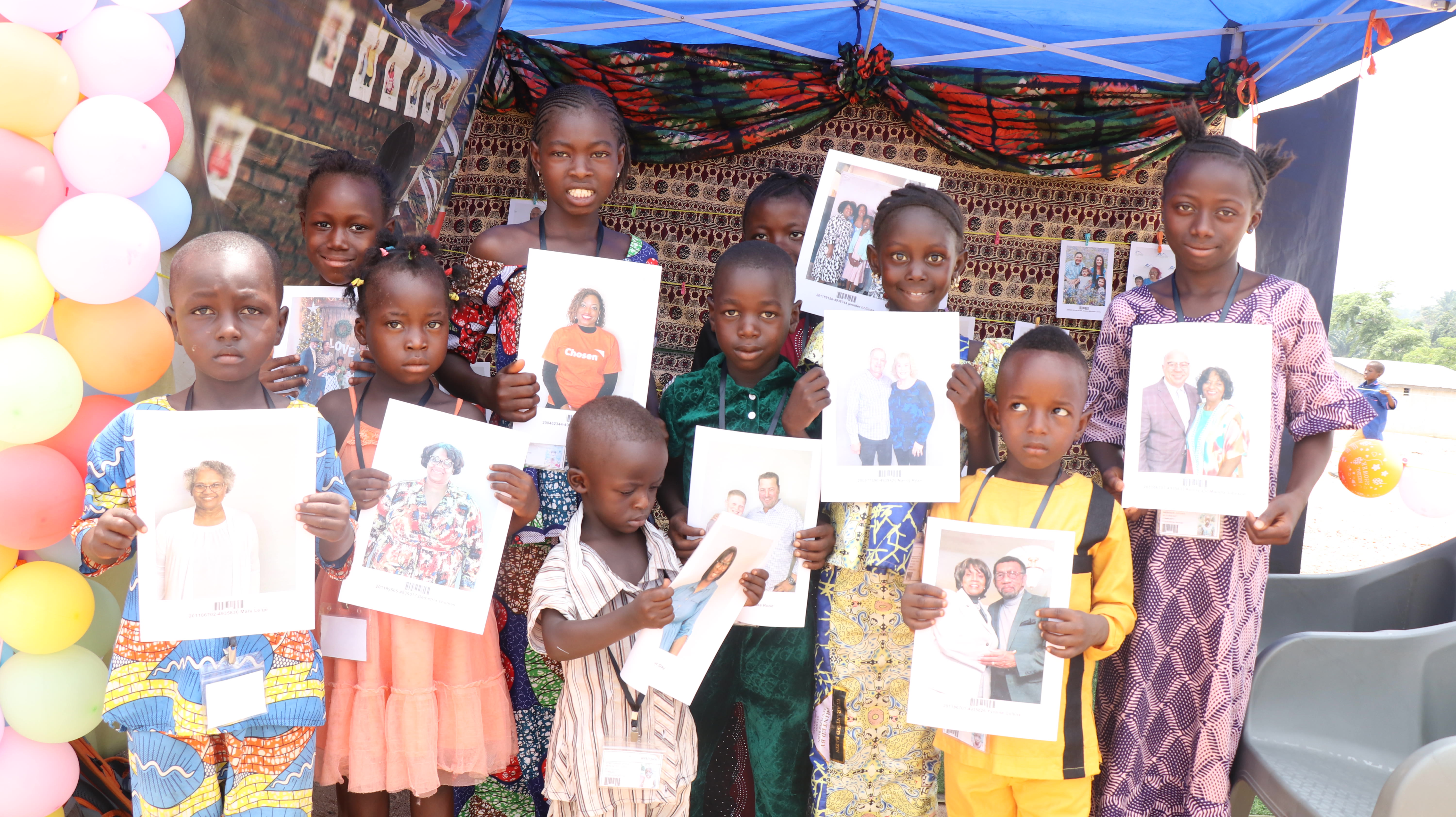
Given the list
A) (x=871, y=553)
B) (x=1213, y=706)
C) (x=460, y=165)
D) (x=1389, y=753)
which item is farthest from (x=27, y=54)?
(x=1389, y=753)

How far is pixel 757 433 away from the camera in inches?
93.7

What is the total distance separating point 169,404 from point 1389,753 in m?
3.88

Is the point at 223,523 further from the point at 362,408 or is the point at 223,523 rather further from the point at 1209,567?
the point at 1209,567

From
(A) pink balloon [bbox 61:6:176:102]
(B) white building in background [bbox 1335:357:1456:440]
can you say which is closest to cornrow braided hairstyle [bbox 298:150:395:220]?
(A) pink balloon [bbox 61:6:176:102]

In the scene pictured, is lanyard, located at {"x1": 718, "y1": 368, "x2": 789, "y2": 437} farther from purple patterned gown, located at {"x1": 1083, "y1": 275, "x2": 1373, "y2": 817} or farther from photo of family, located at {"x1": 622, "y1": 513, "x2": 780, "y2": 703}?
purple patterned gown, located at {"x1": 1083, "y1": 275, "x2": 1373, "y2": 817}

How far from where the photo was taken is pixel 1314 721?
9.80ft

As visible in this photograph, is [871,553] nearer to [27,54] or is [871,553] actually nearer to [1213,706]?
[1213,706]

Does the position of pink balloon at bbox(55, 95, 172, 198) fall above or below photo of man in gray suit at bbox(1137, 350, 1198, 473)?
above

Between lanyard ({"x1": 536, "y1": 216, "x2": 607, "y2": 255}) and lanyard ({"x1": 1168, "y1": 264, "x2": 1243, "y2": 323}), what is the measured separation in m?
1.82

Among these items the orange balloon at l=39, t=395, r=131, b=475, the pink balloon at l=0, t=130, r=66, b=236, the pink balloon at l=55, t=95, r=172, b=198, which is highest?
the pink balloon at l=55, t=95, r=172, b=198

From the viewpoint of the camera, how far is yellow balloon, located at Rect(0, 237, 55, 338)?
197cm

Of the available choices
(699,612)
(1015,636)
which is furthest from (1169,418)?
(699,612)

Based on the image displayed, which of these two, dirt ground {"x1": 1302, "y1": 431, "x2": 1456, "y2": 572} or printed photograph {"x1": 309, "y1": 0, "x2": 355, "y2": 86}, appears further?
dirt ground {"x1": 1302, "y1": 431, "x2": 1456, "y2": 572}

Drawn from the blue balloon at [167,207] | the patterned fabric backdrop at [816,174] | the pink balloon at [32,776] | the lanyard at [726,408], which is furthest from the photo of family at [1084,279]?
the pink balloon at [32,776]
